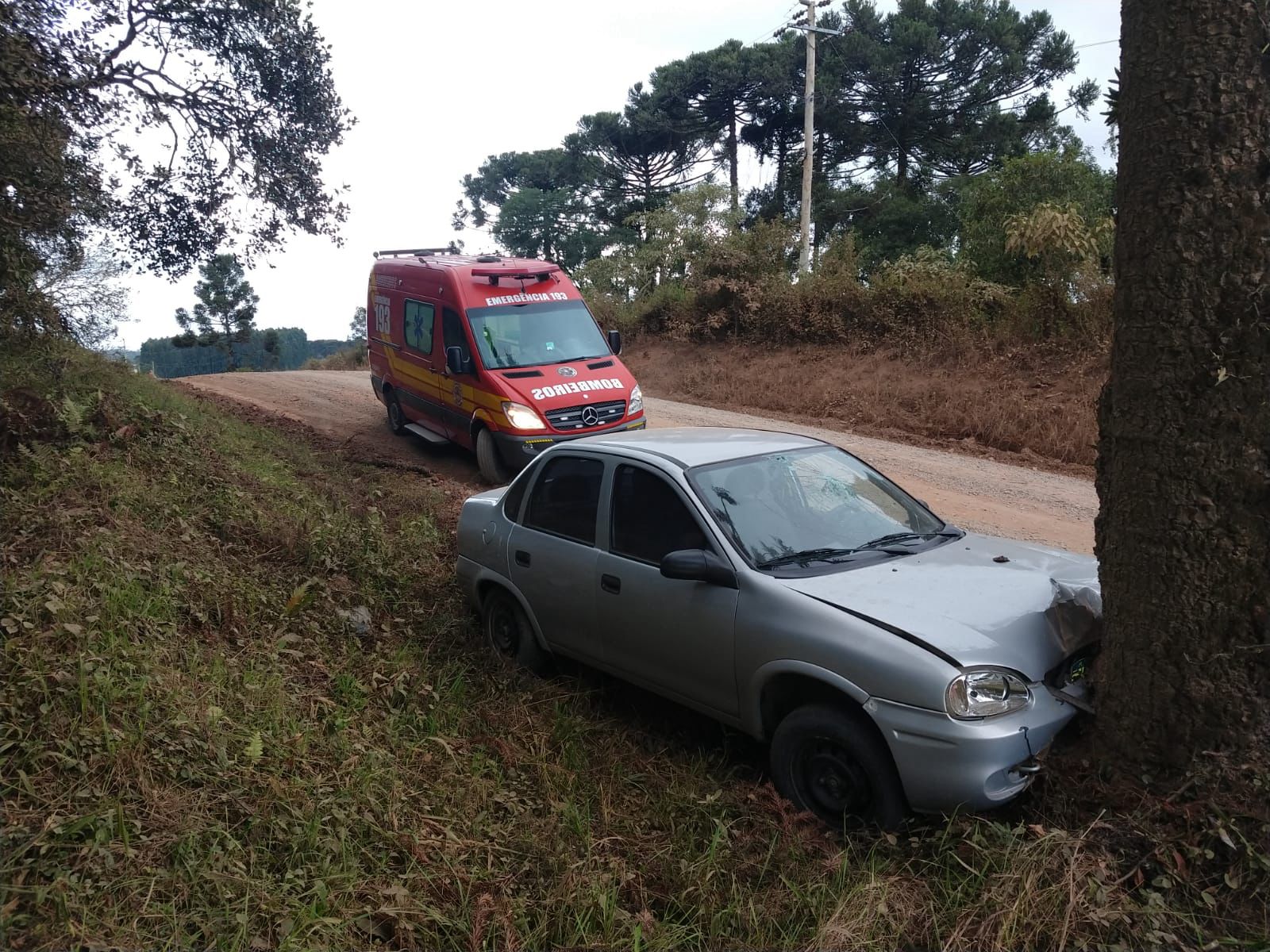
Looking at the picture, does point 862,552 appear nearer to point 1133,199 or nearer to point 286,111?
point 1133,199

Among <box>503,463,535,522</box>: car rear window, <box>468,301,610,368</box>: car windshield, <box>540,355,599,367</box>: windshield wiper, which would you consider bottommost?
<box>503,463,535,522</box>: car rear window

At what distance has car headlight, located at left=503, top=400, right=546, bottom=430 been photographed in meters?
10.4

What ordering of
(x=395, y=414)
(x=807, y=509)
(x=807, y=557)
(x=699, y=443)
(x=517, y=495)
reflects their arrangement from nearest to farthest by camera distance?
(x=807, y=557) → (x=807, y=509) → (x=699, y=443) → (x=517, y=495) → (x=395, y=414)

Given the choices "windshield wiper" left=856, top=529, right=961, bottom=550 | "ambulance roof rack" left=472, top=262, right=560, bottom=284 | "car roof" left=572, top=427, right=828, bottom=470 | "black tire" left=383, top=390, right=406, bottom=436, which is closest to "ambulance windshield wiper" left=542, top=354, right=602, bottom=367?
"ambulance roof rack" left=472, top=262, right=560, bottom=284

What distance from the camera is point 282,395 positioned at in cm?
1773

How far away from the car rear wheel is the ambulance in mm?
343

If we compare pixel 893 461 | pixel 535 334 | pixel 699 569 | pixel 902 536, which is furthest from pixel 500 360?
pixel 699 569

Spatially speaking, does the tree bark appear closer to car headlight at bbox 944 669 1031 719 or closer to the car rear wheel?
the car rear wheel

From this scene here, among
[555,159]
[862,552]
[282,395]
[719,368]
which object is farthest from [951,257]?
[555,159]

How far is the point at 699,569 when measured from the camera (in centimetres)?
446

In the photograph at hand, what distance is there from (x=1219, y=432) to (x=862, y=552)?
5.51 feet

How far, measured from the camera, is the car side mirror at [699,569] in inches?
175

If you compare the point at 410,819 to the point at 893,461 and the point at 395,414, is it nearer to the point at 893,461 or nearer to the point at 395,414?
the point at 893,461

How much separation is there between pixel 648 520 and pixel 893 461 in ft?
26.0
